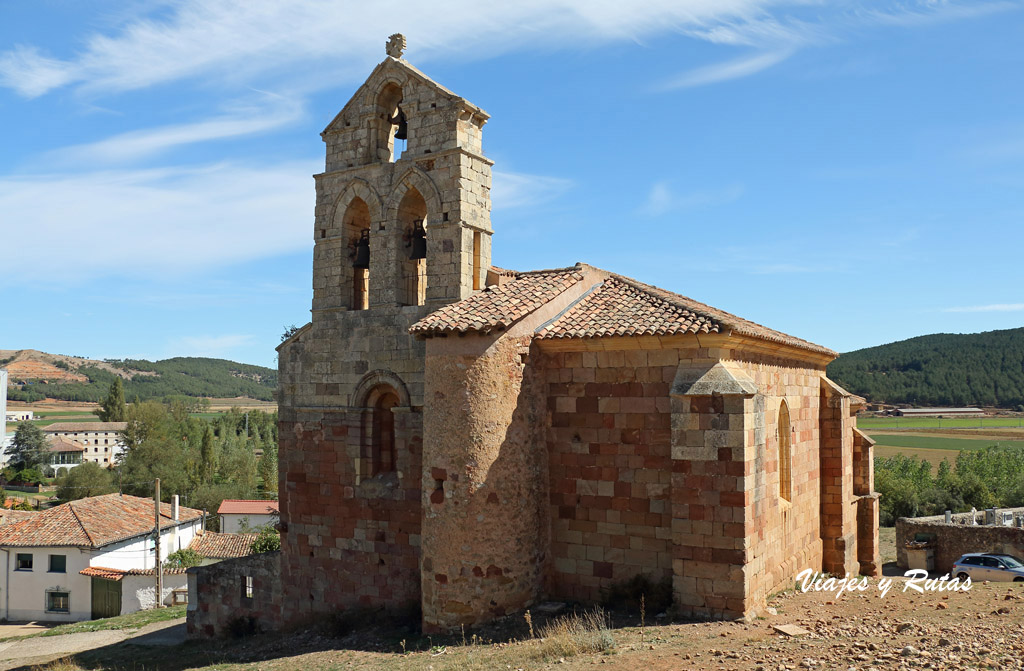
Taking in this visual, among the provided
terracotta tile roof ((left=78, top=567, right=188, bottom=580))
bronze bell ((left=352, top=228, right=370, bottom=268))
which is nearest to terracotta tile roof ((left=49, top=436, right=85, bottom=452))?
terracotta tile roof ((left=78, top=567, right=188, bottom=580))

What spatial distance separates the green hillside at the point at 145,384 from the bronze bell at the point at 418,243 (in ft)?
499

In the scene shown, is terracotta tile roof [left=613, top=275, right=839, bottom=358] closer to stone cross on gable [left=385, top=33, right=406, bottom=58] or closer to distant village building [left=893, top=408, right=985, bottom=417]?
stone cross on gable [left=385, top=33, right=406, bottom=58]

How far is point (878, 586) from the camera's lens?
1398 cm

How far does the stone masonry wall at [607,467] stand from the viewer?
1232 cm

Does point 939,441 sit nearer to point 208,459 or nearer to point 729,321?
point 208,459

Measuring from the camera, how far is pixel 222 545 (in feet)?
132

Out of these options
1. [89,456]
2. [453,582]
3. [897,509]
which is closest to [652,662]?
[453,582]

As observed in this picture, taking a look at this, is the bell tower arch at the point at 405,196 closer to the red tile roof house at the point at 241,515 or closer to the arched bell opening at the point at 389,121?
the arched bell opening at the point at 389,121

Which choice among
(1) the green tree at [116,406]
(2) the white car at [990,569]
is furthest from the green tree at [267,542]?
(1) the green tree at [116,406]

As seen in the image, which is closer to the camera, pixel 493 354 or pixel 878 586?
pixel 493 354

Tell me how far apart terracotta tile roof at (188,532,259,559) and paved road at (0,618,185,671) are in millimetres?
13730

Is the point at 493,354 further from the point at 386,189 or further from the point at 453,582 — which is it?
the point at 386,189

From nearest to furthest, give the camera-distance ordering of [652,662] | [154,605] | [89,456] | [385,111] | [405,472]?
[652,662], [405,472], [385,111], [154,605], [89,456]

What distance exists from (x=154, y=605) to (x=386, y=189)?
86.9 feet
